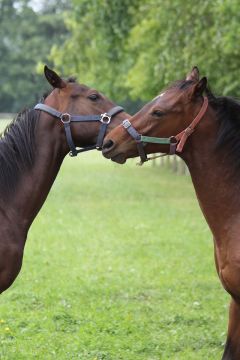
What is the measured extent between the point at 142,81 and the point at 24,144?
16826 mm

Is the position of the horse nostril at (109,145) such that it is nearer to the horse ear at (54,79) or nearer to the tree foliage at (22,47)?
the horse ear at (54,79)

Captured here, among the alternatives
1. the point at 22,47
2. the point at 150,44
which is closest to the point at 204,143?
the point at 150,44

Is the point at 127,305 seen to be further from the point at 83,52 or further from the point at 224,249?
the point at 83,52

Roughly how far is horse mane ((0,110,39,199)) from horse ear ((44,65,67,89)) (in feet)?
0.89

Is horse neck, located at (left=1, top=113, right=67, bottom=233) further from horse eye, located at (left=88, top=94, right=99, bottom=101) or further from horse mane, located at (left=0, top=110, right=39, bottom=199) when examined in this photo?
horse eye, located at (left=88, top=94, right=99, bottom=101)

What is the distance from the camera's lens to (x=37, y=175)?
176 inches

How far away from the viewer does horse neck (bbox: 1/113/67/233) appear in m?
4.44

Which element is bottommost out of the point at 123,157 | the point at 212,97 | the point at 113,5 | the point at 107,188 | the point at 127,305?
the point at 107,188

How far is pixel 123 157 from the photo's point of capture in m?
4.30

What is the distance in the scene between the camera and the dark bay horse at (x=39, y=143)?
440cm

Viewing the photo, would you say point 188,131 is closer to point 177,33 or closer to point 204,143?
point 204,143

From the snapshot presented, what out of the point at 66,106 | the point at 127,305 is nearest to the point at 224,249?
the point at 66,106

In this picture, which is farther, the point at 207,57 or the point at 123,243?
the point at 207,57

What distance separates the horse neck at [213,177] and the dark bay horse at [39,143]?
2.02ft
